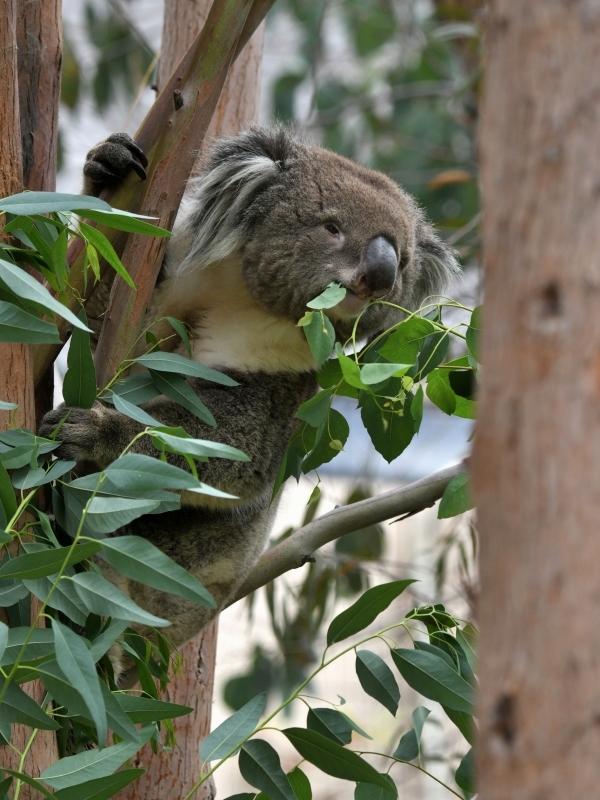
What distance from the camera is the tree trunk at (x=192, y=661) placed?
236 centimetres

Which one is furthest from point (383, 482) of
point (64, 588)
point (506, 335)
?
point (506, 335)

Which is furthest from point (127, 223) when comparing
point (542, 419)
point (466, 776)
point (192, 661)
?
point (192, 661)

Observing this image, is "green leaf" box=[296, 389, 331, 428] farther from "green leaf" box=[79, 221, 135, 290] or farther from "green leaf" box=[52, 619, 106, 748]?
"green leaf" box=[52, 619, 106, 748]

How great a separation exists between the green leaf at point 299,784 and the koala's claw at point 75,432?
69cm

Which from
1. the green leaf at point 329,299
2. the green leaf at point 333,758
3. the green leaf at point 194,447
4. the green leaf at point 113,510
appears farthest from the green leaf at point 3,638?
the green leaf at point 329,299

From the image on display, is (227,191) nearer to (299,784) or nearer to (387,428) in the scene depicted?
(387,428)

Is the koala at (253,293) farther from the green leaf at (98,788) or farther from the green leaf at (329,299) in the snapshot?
the green leaf at (98,788)

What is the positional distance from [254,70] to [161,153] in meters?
1.16

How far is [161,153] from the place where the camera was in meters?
1.75

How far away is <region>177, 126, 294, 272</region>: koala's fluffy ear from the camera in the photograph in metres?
2.14

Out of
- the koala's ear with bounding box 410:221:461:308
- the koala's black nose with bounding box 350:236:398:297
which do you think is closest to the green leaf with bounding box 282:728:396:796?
the koala's black nose with bounding box 350:236:398:297

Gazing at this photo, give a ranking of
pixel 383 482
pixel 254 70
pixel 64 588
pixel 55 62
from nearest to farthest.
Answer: pixel 64 588
pixel 55 62
pixel 254 70
pixel 383 482

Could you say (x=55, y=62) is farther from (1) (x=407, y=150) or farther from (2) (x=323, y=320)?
(1) (x=407, y=150)

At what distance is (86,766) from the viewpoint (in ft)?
4.47
